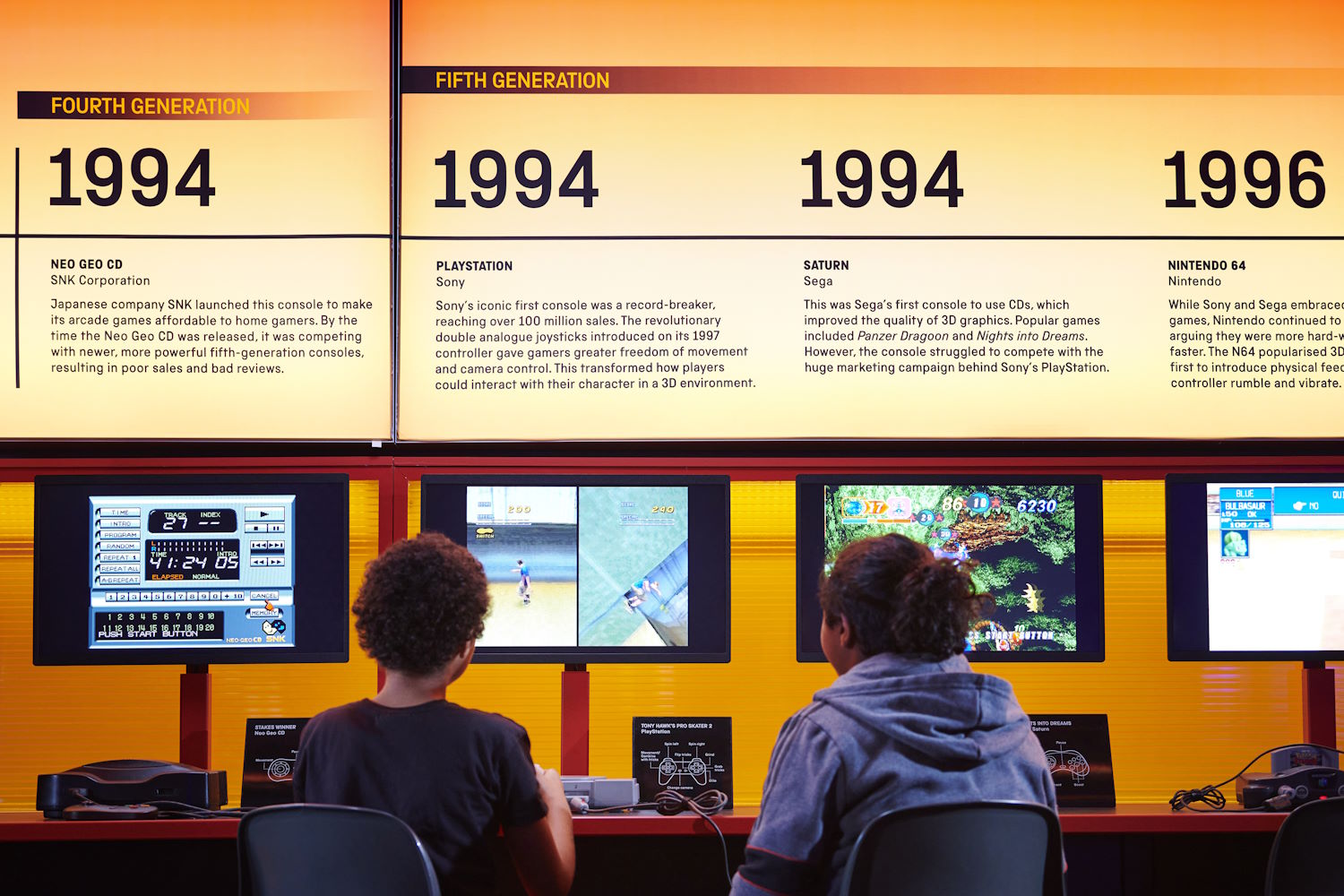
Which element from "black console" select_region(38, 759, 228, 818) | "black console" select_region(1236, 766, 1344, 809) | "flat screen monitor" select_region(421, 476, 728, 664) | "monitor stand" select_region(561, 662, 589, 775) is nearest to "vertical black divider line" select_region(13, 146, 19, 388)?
"black console" select_region(38, 759, 228, 818)

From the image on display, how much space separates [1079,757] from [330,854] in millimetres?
1719

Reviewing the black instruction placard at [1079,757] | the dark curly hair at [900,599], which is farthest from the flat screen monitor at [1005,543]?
the dark curly hair at [900,599]

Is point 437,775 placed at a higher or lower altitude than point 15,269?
lower

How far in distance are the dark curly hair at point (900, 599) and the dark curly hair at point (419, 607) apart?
0.60 m

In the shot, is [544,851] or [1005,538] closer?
[544,851]

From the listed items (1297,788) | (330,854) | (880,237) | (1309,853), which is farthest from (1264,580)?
(330,854)

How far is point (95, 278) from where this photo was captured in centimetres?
291

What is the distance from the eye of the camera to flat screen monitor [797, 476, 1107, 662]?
2719 mm

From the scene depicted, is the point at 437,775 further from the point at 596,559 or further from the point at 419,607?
the point at 596,559

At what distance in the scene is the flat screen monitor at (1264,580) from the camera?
2.71 metres

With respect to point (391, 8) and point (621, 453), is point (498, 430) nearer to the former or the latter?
point (621, 453)

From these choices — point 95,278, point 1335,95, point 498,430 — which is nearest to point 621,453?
point 498,430

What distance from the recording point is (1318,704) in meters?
2.81

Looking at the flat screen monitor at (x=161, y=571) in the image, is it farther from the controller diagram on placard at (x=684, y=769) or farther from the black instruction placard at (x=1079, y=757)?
the black instruction placard at (x=1079, y=757)
